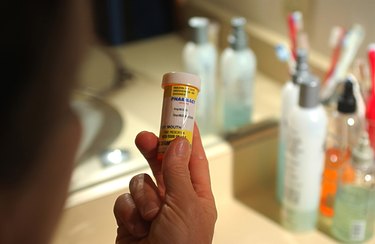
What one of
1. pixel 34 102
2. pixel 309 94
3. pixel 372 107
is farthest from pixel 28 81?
pixel 372 107

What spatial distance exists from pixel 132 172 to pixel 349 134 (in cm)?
36

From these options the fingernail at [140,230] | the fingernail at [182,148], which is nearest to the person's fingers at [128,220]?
the fingernail at [140,230]

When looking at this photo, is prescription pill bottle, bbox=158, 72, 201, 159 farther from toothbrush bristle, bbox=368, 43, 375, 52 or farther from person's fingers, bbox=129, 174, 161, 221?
toothbrush bristle, bbox=368, 43, 375, 52

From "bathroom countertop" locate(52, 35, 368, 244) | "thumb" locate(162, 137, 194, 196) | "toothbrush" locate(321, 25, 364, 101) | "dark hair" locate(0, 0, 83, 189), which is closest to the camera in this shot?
"dark hair" locate(0, 0, 83, 189)

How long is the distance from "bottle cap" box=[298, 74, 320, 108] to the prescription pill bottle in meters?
0.31

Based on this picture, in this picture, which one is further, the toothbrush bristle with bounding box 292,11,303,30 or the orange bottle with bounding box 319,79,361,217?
the toothbrush bristle with bounding box 292,11,303,30

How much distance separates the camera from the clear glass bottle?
922 mm

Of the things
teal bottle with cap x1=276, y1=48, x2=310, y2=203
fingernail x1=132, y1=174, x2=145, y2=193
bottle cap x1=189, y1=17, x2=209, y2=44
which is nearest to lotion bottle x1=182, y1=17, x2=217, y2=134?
bottle cap x1=189, y1=17, x2=209, y2=44

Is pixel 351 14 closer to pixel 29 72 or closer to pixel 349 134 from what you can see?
pixel 349 134

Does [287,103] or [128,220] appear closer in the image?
[128,220]

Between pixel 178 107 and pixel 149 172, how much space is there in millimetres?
178

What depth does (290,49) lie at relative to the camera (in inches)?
45.8

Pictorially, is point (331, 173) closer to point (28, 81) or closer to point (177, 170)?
point (177, 170)

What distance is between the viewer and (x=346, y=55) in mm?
1076
